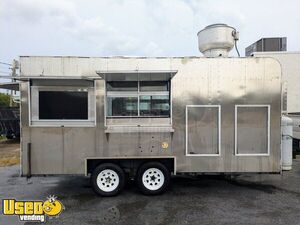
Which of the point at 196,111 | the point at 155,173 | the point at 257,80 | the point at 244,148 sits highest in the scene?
the point at 257,80

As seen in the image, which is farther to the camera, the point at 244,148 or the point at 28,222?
the point at 244,148

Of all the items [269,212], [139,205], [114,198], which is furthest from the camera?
[114,198]

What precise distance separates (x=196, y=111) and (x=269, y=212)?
2.59 meters

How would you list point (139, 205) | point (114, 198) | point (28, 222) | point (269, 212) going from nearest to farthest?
point (28, 222)
point (269, 212)
point (139, 205)
point (114, 198)

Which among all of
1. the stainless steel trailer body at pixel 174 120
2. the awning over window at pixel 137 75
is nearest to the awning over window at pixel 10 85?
the stainless steel trailer body at pixel 174 120

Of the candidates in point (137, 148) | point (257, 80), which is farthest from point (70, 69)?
point (257, 80)

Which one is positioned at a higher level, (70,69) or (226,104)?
(70,69)

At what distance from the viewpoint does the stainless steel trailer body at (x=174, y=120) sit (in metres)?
6.12

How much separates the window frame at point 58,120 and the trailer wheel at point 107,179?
1.06 meters

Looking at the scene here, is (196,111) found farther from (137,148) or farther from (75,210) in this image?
(75,210)

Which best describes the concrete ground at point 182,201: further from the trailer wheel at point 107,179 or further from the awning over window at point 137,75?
the awning over window at point 137,75

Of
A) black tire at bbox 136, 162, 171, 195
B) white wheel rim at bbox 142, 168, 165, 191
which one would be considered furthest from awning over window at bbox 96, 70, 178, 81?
white wheel rim at bbox 142, 168, 165, 191

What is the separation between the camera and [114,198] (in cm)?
613

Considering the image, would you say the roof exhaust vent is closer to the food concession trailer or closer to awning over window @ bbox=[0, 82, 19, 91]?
the food concession trailer
